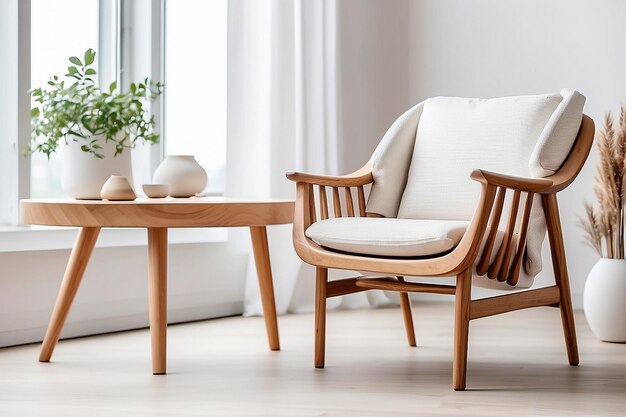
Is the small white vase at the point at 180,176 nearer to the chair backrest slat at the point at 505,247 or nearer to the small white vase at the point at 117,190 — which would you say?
the small white vase at the point at 117,190

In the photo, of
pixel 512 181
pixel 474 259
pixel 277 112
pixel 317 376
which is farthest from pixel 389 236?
pixel 277 112

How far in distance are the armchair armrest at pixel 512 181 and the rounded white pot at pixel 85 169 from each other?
3.75 feet

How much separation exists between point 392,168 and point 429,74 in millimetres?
1775

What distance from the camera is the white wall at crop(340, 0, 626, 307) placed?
4.15m

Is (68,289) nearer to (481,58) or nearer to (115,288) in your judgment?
(115,288)

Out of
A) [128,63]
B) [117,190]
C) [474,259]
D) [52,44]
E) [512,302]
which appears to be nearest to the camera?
[474,259]

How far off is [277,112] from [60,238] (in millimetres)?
1124

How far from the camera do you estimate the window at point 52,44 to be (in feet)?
11.5

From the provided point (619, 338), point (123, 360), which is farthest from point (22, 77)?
point (619, 338)

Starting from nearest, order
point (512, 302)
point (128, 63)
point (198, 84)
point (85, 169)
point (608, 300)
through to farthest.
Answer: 1. point (512, 302)
2. point (85, 169)
3. point (608, 300)
4. point (128, 63)
5. point (198, 84)

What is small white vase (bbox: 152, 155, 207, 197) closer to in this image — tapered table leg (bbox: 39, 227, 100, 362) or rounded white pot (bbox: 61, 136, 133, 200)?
rounded white pot (bbox: 61, 136, 133, 200)

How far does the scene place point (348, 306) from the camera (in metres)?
4.19

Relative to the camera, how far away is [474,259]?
231 centimetres

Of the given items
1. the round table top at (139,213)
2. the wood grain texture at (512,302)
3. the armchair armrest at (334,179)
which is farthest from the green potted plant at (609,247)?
the round table top at (139,213)
